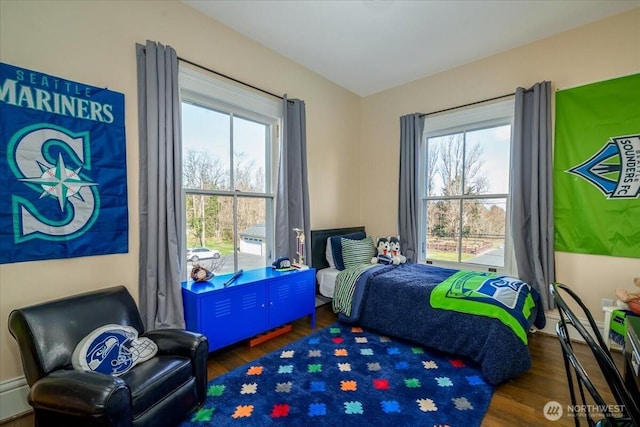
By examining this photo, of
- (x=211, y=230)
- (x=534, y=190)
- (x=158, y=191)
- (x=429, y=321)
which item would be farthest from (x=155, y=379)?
(x=534, y=190)

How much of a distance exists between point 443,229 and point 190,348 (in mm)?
3110

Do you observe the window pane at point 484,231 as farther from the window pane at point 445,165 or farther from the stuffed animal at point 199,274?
the stuffed animal at point 199,274

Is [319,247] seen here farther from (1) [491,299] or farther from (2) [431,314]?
(1) [491,299]

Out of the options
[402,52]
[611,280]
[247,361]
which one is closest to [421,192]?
[402,52]

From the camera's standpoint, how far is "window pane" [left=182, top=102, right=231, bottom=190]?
2500 millimetres

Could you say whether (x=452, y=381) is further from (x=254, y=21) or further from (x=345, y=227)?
(x=254, y=21)

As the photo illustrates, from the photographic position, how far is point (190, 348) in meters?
1.67

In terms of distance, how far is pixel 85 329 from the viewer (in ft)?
5.32

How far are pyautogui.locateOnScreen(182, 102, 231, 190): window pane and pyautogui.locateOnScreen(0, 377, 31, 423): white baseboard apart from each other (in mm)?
1622

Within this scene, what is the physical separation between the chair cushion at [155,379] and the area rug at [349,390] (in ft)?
0.99

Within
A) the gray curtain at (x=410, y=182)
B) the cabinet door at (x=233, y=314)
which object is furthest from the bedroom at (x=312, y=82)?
the cabinet door at (x=233, y=314)

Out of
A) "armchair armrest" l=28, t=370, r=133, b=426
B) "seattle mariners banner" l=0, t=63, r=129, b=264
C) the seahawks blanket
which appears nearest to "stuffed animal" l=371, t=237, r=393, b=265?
the seahawks blanket

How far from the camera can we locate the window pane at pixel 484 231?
3.20 meters

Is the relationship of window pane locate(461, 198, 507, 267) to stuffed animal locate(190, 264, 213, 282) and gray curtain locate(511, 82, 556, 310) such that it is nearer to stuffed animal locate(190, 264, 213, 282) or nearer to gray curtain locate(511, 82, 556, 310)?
gray curtain locate(511, 82, 556, 310)
